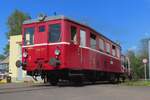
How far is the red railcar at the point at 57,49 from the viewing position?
1959cm

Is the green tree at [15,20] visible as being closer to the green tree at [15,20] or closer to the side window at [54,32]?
the green tree at [15,20]

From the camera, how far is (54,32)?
65.7ft

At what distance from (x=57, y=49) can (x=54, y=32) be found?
1014mm

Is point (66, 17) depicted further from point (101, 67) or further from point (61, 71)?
point (101, 67)

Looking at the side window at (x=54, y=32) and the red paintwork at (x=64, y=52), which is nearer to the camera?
the red paintwork at (x=64, y=52)

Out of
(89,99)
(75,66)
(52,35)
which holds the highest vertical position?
(52,35)

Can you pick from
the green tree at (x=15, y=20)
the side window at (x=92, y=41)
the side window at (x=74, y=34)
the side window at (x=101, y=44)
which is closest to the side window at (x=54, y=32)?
the side window at (x=74, y=34)

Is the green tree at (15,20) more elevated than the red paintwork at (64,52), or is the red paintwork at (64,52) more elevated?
the green tree at (15,20)

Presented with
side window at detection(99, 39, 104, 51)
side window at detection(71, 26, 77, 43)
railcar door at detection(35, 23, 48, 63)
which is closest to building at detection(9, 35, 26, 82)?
side window at detection(99, 39, 104, 51)

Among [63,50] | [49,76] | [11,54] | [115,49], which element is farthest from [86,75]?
[11,54]

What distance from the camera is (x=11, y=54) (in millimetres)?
45500

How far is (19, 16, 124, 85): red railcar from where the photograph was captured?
64.3 ft

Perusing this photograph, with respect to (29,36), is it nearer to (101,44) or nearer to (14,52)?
(101,44)

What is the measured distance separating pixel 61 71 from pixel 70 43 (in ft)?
5.08
